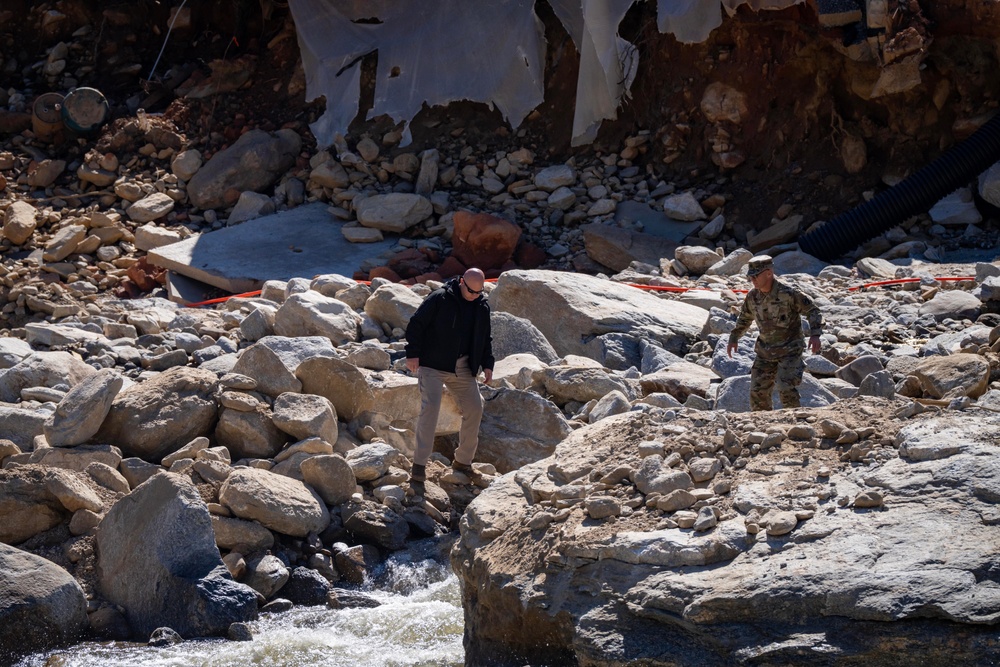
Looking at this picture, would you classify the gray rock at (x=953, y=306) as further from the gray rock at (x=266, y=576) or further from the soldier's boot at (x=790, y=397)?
the gray rock at (x=266, y=576)

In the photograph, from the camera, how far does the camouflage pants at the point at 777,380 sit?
19.9 feet

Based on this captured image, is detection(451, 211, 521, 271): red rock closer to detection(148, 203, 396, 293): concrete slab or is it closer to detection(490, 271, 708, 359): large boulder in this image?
detection(148, 203, 396, 293): concrete slab

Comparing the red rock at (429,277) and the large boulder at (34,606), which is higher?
the red rock at (429,277)

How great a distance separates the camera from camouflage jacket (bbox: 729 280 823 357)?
19.5 feet

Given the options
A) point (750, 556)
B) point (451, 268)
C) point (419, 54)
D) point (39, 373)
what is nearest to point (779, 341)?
point (750, 556)

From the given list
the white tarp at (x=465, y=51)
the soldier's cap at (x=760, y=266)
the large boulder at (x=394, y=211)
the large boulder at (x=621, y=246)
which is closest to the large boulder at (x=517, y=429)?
the soldier's cap at (x=760, y=266)

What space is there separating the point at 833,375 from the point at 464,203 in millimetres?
6986

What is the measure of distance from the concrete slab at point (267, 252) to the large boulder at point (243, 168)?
119cm

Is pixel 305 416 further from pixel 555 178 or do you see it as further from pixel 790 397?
pixel 555 178

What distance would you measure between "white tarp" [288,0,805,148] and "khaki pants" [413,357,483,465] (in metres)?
7.50

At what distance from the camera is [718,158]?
42.4 feet

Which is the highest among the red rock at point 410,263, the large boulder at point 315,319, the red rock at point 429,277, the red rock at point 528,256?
the red rock at point 528,256

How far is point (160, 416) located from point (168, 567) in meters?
1.51

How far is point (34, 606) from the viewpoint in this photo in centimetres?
462
